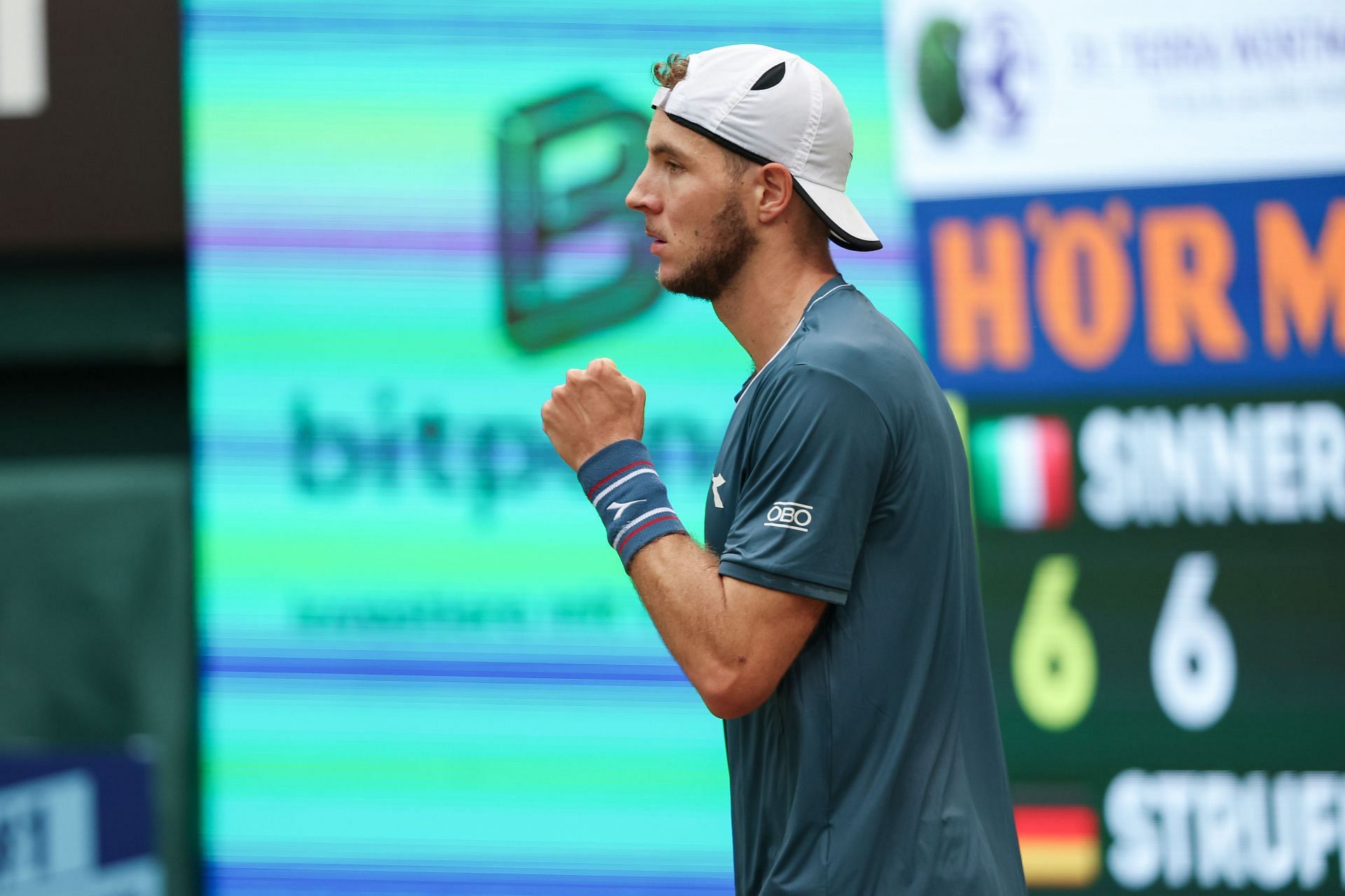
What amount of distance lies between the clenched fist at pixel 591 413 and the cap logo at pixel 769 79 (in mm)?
391

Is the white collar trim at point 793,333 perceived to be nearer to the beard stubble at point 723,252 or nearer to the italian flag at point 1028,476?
the beard stubble at point 723,252

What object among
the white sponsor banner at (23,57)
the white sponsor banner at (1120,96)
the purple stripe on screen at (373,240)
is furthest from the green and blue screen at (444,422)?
the white sponsor banner at (23,57)

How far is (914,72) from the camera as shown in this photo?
3.60m

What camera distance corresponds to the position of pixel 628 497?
5.48 feet

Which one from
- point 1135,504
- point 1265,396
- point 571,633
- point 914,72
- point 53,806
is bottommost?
point 53,806

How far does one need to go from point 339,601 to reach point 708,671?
231cm

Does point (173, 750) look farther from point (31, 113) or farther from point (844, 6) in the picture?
point (844, 6)

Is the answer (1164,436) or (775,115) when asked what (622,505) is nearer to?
(775,115)

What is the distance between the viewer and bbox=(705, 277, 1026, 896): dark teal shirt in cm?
156

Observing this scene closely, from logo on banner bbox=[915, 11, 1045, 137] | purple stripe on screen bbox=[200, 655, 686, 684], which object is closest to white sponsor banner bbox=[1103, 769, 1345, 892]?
purple stripe on screen bbox=[200, 655, 686, 684]

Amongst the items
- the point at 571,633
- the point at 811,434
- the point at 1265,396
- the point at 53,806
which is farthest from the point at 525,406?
the point at 811,434

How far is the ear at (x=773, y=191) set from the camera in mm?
1757

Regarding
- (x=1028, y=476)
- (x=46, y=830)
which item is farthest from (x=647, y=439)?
(x=46, y=830)

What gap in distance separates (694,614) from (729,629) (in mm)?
43
